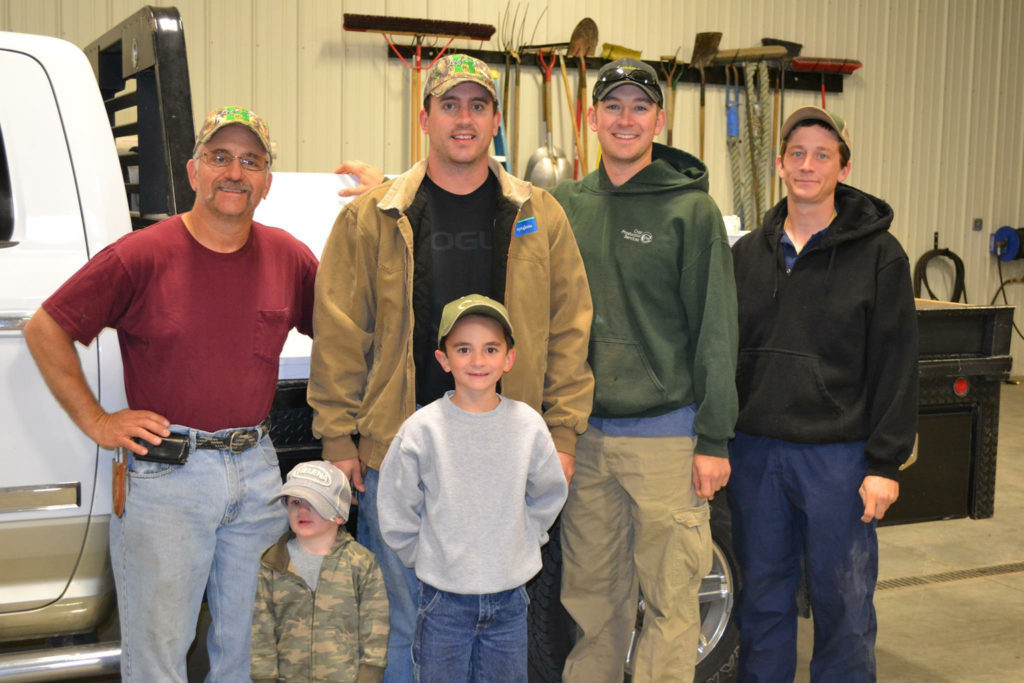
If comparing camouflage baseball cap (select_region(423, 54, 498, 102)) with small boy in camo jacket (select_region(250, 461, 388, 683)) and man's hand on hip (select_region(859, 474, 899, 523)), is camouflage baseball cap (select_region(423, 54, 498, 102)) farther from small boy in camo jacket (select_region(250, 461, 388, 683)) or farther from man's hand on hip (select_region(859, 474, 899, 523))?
man's hand on hip (select_region(859, 474, 899, 523))

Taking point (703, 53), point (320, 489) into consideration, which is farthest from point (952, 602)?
point (703, 53)

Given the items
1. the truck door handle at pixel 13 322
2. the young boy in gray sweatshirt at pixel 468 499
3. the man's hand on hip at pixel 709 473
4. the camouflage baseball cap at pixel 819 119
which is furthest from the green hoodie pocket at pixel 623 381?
the truck door handle at pixel 13 322

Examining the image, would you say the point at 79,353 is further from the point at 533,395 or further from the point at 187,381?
the point at 533,395

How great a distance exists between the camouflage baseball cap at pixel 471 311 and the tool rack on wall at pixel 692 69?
20.8 ft

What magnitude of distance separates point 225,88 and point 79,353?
18.8 feet

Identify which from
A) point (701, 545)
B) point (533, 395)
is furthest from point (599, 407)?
point (701, 545)

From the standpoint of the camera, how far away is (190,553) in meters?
2.18

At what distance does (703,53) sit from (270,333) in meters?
7.79

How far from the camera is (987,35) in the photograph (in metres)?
10.6

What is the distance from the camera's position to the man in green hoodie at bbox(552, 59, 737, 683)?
8.53ft

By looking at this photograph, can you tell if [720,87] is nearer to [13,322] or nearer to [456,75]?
[456,75]

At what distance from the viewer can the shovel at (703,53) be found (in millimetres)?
9062

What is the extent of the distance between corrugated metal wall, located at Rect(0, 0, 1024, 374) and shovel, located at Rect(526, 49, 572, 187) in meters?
0.23

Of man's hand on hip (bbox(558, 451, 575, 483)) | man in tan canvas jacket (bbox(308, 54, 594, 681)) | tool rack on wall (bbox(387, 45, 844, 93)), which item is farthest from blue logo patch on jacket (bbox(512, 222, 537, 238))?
tool rack on wall (bbox(387, 45, 844, 93))
